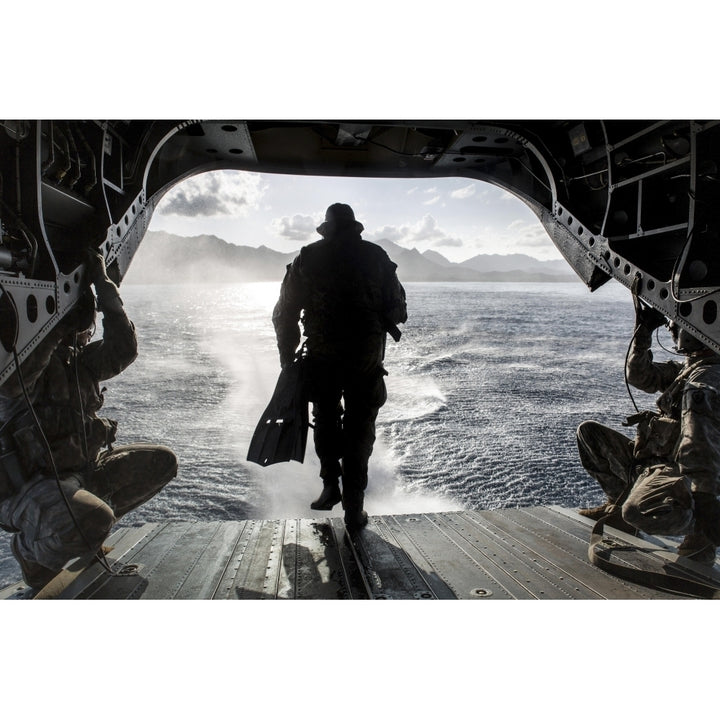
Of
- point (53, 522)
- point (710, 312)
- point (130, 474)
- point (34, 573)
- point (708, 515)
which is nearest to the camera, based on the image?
point (53, 522)

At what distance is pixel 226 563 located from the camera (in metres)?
2.72

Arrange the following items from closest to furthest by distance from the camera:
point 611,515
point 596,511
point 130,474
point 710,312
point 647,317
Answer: point 710,312 < point 130,474 < point 647,317 < point 611,515 < point 596,511

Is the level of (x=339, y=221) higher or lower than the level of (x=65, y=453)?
higher

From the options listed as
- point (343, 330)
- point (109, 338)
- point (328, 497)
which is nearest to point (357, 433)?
point (328, 497)

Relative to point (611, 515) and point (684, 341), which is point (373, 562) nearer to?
point (611, 515)

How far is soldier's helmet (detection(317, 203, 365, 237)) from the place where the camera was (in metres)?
2.93

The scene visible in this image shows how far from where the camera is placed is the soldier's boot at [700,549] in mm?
2586

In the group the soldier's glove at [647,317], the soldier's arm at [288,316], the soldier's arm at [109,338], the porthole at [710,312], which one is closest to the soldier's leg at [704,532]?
the porthole at [710,312]

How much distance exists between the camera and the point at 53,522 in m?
2.16

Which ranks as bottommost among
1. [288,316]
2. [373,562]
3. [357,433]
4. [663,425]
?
[373,562]

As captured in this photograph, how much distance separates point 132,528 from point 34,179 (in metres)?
2.07

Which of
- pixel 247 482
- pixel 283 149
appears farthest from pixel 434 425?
pixel 283 149

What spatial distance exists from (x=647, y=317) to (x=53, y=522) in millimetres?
3121

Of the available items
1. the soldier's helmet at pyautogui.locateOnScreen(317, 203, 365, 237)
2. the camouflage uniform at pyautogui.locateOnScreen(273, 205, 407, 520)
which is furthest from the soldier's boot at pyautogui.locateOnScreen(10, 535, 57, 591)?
the soldier's helmet at pyautogui.locateOnScreen(317, 203, 365, 237)
